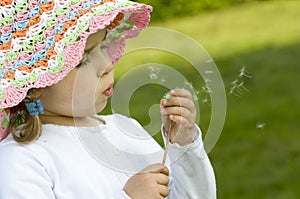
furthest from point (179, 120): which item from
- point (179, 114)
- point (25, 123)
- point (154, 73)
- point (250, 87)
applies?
point (250, 87)

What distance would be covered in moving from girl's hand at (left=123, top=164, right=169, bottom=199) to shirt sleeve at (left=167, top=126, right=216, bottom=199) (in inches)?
3.2

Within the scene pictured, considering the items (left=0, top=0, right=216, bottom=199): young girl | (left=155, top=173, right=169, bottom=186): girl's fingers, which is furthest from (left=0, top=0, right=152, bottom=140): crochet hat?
(left=155, top=173, right=169, bottom=186): girl's fingers

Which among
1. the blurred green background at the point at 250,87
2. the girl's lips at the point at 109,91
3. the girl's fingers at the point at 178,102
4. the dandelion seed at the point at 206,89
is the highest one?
the dandelion seed at the point at 206,89

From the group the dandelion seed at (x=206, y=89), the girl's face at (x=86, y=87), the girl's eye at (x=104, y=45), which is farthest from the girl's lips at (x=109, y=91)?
the dandelion seed at (x=206, y=89)

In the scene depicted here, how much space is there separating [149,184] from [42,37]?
0.42 metres

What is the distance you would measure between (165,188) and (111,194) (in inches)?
5.1

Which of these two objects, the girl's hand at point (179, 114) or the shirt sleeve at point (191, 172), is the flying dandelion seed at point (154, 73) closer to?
the girl's hand at point (179, 114)

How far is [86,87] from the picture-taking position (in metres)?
2.25

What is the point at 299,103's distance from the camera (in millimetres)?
5535

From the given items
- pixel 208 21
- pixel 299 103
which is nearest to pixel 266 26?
pixel 208 21

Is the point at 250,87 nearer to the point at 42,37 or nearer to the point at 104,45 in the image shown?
the point at 104,45

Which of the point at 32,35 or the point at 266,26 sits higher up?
the point at 32,35

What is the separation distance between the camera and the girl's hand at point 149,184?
2.23 meters

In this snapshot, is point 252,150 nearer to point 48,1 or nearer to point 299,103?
point 299,103
